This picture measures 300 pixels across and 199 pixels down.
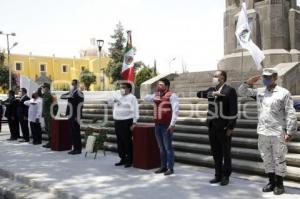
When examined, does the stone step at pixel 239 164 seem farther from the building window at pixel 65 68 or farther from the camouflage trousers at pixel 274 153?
the building window at pixel 65 68

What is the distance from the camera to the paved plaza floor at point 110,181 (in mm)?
5746

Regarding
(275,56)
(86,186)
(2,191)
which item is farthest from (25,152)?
(275,56)

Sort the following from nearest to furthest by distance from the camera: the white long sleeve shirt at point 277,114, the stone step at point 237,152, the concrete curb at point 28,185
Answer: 1. the white long sleeve shirt at point 277,114
2. the concrete curb at point 28,185
3. the stone step at point 237,152

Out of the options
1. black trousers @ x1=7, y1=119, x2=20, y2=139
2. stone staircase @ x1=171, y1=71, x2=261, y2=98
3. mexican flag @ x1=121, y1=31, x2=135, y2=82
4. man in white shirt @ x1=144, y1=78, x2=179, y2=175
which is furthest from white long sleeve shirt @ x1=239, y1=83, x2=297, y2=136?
black trousers @ x1=7, y1=119, x2=20, y2=139

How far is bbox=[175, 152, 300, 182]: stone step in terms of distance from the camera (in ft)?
20.7

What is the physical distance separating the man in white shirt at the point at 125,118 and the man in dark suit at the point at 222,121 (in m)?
1.98

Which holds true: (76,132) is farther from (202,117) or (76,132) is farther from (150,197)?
(150,197)

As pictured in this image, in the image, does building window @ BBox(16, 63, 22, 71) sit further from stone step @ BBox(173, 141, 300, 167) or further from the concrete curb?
stone step @ BBox(173, 141, 300, 167)

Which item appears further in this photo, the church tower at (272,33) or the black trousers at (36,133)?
the church tower at (272,33)

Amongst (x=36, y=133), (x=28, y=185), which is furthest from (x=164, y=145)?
(x=36, y=133)

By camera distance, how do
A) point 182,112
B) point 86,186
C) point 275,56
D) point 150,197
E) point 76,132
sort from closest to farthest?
point 150,197, point 86,186, point 76,132, point 182,112, point 275,56

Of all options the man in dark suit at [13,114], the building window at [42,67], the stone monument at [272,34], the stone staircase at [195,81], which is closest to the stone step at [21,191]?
the man in dark suit at [13,114]

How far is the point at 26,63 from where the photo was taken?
221 feet

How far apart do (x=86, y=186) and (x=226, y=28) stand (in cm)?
1207
